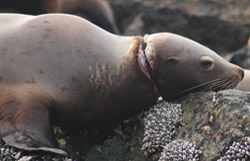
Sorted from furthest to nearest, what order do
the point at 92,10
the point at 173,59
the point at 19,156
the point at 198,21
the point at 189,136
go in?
the point at 198,21
the point at 92,10
the point at 173,59
the point at 189,136
the point at 19,156

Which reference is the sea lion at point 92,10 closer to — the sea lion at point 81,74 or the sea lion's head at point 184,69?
the sea lion at point 81,74

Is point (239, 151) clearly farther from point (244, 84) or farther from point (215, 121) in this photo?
point (244, 84)

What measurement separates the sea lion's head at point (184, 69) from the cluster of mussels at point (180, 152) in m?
0.65

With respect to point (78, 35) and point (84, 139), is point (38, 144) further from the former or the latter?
point (78, 35)

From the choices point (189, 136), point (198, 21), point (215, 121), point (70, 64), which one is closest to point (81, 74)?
point (70, 64)

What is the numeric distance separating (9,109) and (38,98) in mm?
248

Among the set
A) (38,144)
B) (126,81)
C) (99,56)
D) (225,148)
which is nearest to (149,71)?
(126,81)

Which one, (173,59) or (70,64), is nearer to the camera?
(70,64)

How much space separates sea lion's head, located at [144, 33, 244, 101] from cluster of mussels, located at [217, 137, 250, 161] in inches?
34.0

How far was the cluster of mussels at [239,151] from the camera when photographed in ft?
9.48

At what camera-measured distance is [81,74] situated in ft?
11.3

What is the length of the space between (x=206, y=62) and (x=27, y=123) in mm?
1900

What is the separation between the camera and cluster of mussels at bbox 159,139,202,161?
310 centimetres

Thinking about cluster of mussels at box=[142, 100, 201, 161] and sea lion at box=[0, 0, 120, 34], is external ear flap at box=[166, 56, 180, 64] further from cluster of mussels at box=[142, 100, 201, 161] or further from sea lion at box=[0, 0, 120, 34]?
sea lion at box=[0, 0, 120, 34]
